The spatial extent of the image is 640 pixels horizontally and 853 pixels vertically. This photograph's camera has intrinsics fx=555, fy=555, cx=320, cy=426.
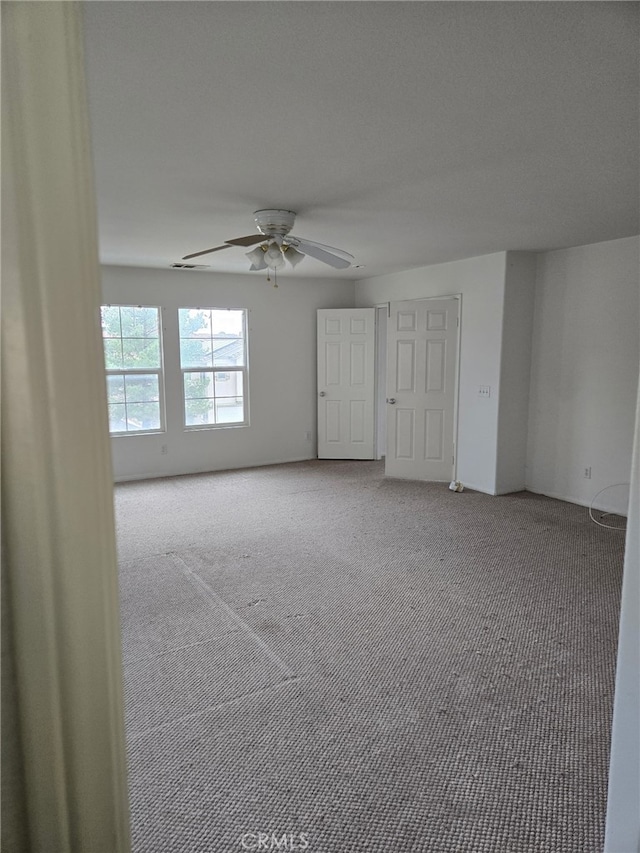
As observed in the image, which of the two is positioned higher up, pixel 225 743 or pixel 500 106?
pixel 500 106

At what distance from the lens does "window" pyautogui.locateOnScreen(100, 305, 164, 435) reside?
236 inches

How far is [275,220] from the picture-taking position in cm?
348

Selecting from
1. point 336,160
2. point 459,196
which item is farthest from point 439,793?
point 459,196

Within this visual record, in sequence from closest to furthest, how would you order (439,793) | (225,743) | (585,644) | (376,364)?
1. (439,793)
2. (225,743)
3. (585,644)
4. (376,364)

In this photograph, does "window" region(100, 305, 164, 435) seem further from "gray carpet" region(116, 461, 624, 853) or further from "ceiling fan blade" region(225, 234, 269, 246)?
"ceiling fan blade" region(225, 234, 269, 246)

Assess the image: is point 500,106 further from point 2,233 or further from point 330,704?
point 330,704

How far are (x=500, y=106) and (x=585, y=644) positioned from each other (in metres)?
2.52

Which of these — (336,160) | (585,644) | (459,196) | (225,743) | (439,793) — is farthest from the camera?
(459,196)

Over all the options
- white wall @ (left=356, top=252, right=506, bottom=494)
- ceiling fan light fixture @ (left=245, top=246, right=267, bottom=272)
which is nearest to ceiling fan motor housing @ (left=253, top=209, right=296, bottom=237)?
ceiling fan light fixture @ (left=245, top=246, right=267, bottom=272)

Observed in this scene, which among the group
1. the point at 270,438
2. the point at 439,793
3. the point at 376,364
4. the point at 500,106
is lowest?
the point at 439,793

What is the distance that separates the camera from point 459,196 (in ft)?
10.4

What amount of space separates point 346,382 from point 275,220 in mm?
3760

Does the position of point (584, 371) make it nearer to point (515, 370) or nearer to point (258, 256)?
point (515, 370)

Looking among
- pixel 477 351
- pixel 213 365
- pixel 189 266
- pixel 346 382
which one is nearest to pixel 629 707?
pixel 477 351
